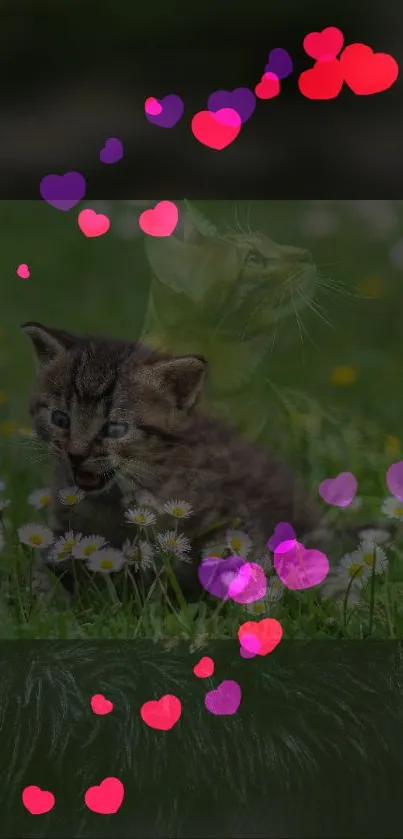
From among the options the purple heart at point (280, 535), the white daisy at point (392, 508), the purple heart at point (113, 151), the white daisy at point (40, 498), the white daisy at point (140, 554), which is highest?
the purple heart at point (113, 151)

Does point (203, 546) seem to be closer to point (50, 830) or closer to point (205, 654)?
point (205, 654)

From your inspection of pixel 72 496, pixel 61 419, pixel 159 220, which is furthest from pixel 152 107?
pixel 72 496

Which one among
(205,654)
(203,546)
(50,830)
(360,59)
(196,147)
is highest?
(360,59)

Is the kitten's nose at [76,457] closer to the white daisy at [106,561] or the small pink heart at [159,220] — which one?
the white daisy at [106,561]

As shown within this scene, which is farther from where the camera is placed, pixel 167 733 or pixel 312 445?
pixel 312 445

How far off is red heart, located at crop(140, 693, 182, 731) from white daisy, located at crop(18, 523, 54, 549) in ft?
0.89

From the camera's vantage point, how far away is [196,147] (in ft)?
3.80

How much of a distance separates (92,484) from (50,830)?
447 millimetres

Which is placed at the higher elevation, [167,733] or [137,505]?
[137,505]

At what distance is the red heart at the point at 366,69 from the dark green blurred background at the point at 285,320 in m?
0.17

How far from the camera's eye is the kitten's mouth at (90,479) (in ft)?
3.70

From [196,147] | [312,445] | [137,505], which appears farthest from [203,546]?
[196,147]

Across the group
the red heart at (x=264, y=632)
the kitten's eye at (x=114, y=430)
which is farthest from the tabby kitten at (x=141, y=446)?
the red heart at (x=264, y=632)

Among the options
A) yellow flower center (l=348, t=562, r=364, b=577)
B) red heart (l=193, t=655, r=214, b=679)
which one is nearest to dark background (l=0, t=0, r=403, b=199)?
yellow flower center (l=348, t=562, r=364, b=577)
